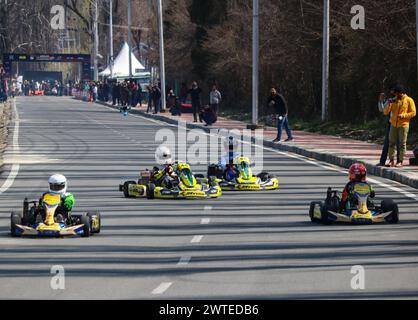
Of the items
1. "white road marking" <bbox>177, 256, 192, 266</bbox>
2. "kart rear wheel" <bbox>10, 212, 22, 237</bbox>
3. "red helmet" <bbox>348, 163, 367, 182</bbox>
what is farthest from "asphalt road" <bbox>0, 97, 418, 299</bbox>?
"red helmet" <bbox>348, 163, 367, 182</bbox>

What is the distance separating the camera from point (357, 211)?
64.6 ft

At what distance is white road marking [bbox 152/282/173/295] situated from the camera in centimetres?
1316

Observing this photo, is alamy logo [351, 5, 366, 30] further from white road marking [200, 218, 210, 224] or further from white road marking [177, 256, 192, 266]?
white road marking [177, 256, 192, 266]

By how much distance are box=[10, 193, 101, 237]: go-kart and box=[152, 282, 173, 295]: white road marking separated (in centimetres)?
441

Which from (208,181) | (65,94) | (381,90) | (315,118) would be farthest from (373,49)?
(65,94)

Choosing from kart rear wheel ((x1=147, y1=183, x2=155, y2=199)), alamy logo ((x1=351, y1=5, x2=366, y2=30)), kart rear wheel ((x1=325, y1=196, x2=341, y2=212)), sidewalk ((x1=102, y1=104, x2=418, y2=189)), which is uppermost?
alamy logo ((x1=351, y1=5, x2=366, y2=30))

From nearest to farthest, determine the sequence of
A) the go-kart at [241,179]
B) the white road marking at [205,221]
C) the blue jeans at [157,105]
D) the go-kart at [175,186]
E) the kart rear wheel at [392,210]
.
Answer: the kart rear wheel at [392,210] → the white road marking at [205,221] → the go-kart at [175,186] → the go-kart at [241,179] → the blue jeans at [157,105]

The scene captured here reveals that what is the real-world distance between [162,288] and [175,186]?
34.8 feet

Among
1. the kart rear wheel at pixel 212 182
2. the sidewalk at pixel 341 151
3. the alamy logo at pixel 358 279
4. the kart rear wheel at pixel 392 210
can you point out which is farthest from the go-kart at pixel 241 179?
the alamy logo at pixel 358 279

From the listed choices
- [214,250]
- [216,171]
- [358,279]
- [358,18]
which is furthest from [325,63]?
[358,279]

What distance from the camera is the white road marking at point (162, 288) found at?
13156mm

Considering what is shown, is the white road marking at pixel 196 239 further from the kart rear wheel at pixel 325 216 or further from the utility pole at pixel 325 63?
the utility pole at pixel 325 63

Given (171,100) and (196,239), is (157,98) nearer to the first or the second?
(171,100)

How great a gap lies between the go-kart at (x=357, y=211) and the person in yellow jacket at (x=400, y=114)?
390 inches
